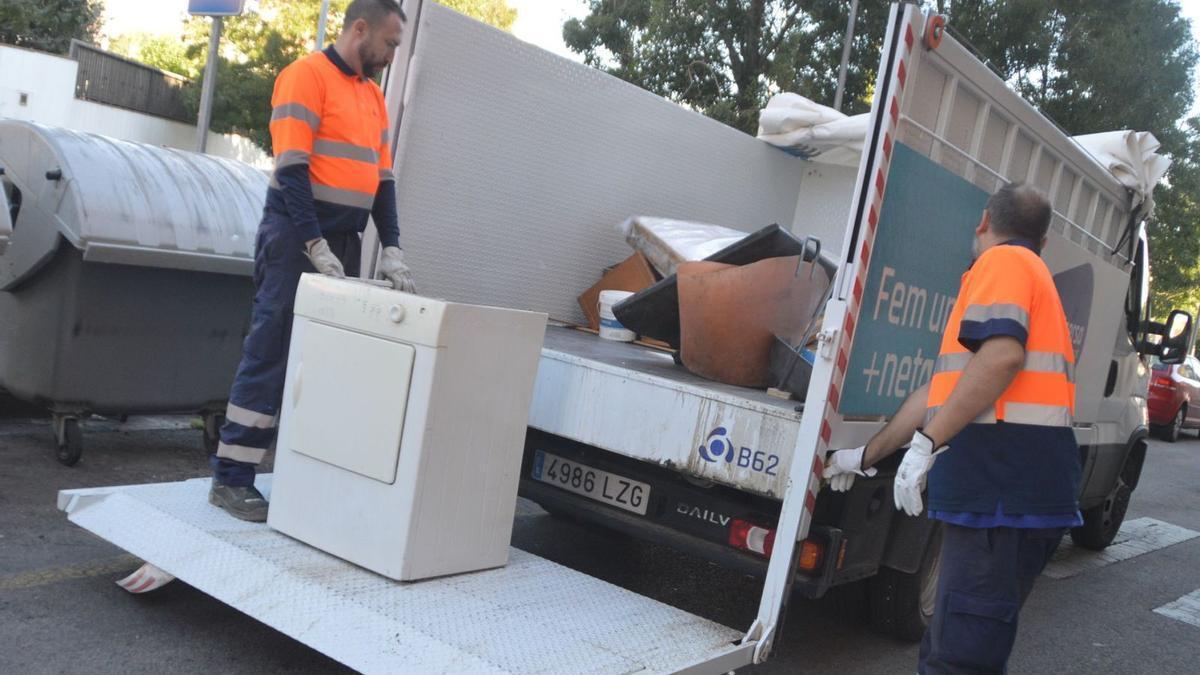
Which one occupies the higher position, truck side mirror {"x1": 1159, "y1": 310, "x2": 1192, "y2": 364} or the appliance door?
truck side mirror {"x1": 1159, "y1": 310, "x2": 1192, "y2": 364}

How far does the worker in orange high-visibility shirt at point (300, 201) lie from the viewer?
3.92 m

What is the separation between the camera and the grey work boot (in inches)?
154

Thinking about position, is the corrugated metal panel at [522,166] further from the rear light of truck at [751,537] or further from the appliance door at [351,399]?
the rear light of truck at [751,537]

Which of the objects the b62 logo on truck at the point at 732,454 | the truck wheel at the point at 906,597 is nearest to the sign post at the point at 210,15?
the b62 logo on truck at the point at 732,454

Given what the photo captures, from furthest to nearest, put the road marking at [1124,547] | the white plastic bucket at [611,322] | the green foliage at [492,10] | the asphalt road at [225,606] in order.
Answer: the green foliage at [492,10] → the road marking at [1124,547] → the white plastic bucket at [611,322] → the asphalt road at [225,606]

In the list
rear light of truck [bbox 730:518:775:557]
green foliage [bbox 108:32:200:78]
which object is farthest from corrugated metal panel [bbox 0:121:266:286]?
green foliage [bbox 108:32:200:78]

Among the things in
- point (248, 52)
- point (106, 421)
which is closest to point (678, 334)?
point (106, 421)

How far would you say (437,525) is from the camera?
3.55 meters

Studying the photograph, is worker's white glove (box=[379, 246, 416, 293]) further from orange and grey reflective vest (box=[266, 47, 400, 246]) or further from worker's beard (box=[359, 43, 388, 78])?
worker's beard (box=[359, 43, 388, 78])

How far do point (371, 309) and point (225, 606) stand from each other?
1342mm

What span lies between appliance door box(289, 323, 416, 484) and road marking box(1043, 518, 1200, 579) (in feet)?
16.9

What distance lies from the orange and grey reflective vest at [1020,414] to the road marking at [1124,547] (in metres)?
4.31

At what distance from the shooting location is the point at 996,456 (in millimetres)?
3191

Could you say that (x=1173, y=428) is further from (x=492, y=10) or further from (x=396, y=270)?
(x=492, y=10)
